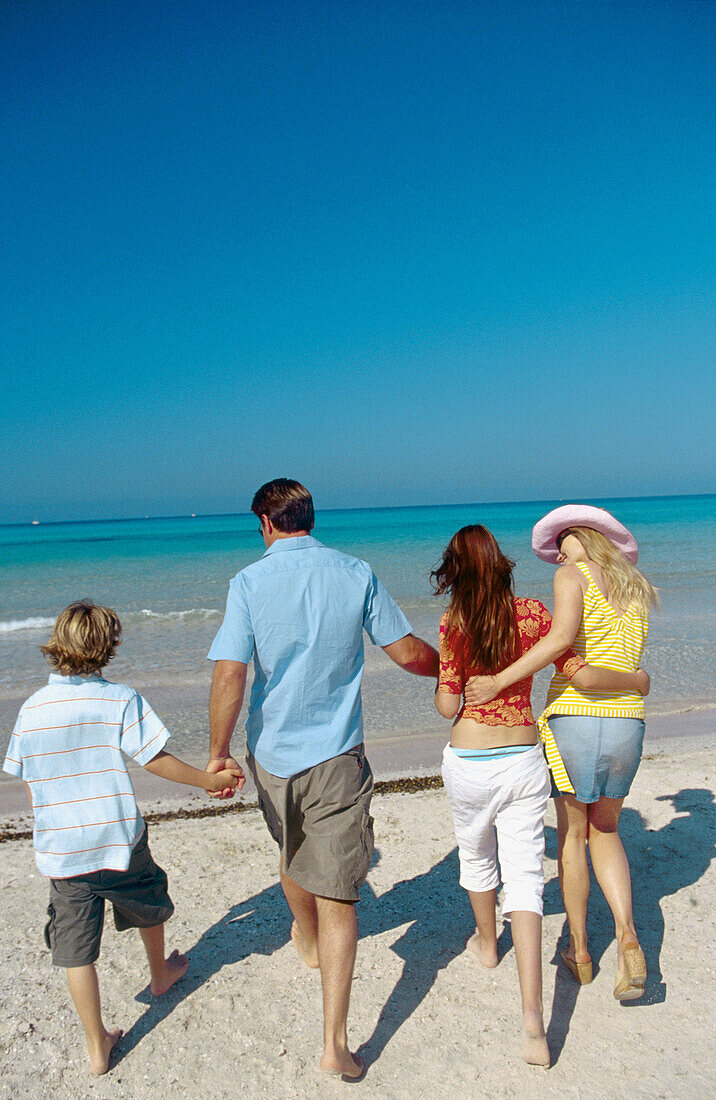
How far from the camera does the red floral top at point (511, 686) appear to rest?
2.83m

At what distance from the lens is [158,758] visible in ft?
8.66

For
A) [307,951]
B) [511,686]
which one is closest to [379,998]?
[307,951]

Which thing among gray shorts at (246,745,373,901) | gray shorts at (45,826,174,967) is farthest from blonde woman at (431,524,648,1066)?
gray shorts at (45,826,174,967)

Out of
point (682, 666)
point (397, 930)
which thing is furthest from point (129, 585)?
point (397, 930)

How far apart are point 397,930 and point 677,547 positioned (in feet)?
99.5

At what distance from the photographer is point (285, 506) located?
2812 mm

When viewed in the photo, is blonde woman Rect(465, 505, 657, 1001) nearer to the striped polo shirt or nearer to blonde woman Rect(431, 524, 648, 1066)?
blonde woman Rect(431, 524, 648, 1066)

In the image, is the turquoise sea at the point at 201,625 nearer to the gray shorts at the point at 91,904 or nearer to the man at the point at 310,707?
the gray shorts at the point at 91,904

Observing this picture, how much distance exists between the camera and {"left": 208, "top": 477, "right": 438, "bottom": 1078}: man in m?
2.68

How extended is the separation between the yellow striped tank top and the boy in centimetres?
156

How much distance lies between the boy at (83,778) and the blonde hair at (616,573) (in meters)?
1.86

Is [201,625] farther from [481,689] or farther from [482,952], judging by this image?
[481,689]

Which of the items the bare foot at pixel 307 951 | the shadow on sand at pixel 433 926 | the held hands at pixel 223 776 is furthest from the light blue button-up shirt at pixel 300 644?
the shadow on sand at pixel 433 926

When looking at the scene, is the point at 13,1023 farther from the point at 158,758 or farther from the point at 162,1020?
the point at 158,758
